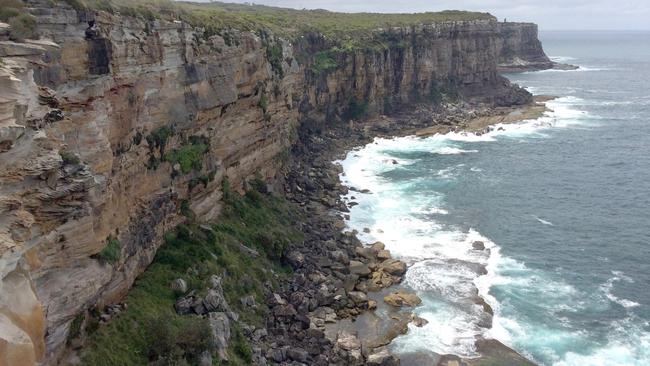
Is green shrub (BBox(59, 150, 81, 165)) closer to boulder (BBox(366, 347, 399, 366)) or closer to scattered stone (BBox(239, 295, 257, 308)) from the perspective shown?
scattered stone (BBox(239, 295, 257, 308))

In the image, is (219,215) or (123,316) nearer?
(123,316)

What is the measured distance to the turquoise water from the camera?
37.8 metres

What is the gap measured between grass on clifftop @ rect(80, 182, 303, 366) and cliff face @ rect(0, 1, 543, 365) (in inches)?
47.8

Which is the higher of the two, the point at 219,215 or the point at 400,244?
the point at 219,215

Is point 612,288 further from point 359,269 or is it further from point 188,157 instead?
point 188,157

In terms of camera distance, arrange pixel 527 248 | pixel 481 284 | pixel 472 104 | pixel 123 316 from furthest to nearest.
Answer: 1. pixel 472 104
2. pixel 527 248
3. pixel 481 284
4. pixel 123 316

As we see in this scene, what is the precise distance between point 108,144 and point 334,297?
Answer: 63.9ft

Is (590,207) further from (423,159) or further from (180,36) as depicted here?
(180,36)

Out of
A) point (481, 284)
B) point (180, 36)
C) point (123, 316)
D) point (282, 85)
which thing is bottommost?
point (481, 284)

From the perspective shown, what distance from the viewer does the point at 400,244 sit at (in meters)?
50.1

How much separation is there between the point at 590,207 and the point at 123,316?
156ft

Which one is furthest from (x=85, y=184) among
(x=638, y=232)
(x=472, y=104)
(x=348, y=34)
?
(x=472, y=104)

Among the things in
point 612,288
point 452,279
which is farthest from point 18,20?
point 612,288

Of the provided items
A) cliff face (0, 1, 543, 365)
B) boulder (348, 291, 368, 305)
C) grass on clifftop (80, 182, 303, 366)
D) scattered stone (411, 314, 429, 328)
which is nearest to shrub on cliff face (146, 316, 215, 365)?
grass on clifftop (80, 182, 303, 366)
